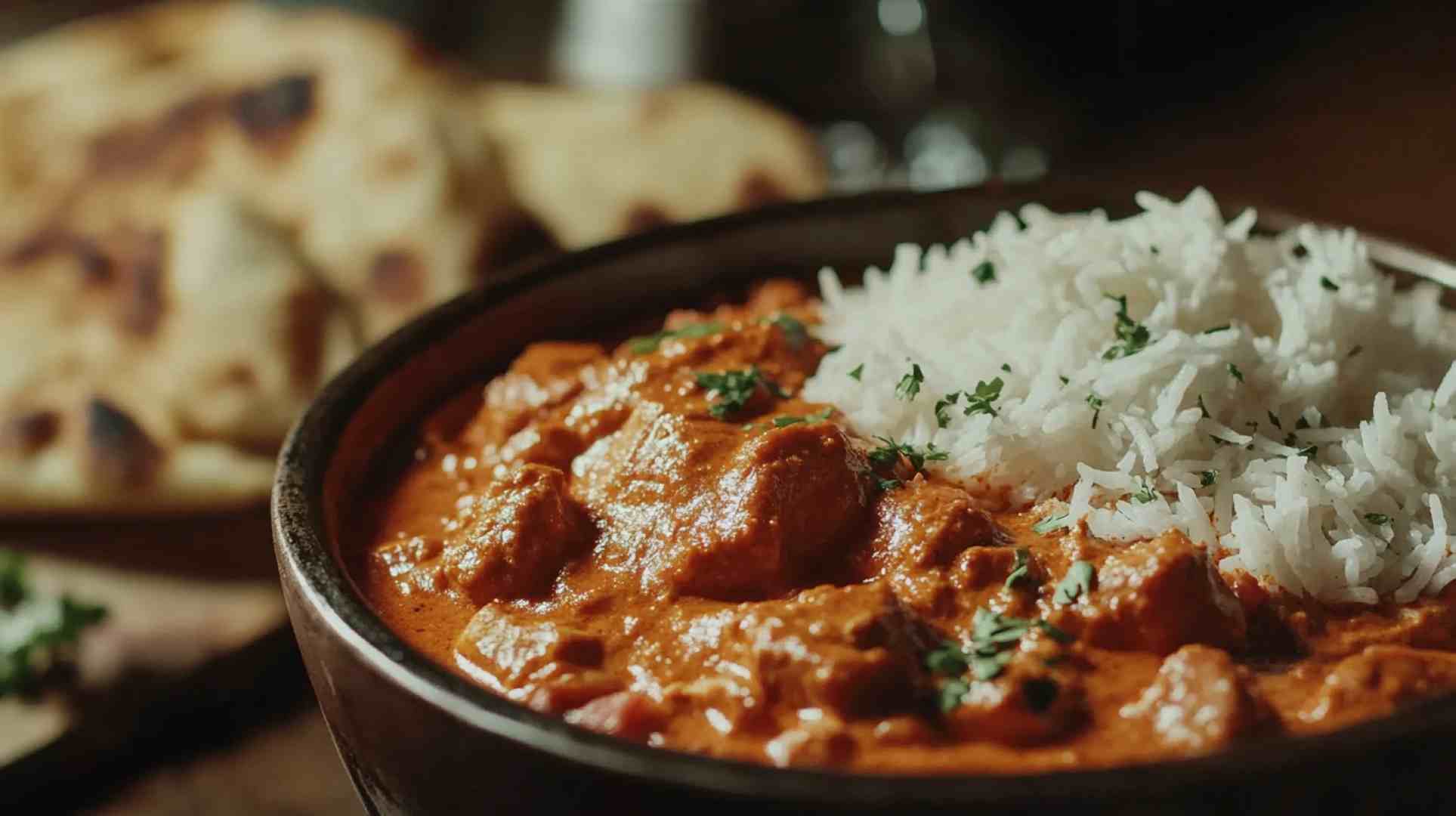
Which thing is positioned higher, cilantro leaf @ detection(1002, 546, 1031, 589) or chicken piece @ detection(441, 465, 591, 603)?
cilantro leaf @ detection(1002, 546, 1031, 589)

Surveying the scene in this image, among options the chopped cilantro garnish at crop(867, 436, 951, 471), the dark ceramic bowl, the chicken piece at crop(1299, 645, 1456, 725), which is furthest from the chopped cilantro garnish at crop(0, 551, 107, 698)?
the chicken piece at crop(1299, 645, 1456, 725)

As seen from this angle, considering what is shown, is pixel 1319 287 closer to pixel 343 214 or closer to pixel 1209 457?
pixel 1209 457

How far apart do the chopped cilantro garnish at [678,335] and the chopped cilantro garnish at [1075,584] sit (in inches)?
30.0

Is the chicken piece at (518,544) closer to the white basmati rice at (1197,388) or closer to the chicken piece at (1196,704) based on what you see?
the white basmati rice at (1197,388)

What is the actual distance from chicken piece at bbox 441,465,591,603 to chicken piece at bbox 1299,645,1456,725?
0.87 meters

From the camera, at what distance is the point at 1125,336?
6.99ft

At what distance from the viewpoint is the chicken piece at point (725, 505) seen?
5.93 feet

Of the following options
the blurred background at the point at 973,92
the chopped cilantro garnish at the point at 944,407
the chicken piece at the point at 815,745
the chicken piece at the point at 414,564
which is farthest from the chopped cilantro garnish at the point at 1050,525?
the blurred background at the point at 973,92

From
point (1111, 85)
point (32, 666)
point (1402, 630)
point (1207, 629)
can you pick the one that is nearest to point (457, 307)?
point (32, 666)

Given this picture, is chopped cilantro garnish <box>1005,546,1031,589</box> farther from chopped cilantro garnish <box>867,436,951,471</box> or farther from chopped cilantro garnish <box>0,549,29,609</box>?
chopped cilantro garnish <box>0,549,29,609</box>

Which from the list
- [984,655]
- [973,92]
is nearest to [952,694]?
[984,655]

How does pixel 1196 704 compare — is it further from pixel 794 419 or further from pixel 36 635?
pixel 36 635

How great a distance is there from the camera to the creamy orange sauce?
154 centimetres

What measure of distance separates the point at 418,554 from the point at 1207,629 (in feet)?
3.18
